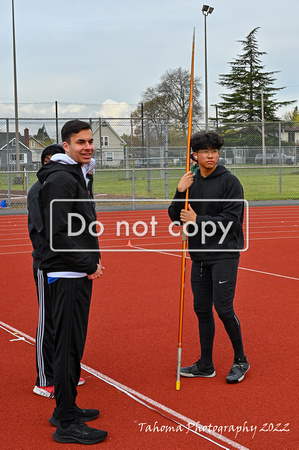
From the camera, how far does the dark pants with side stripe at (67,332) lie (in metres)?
3.85

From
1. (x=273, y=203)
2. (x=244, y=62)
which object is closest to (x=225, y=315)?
(x=273, y=203)

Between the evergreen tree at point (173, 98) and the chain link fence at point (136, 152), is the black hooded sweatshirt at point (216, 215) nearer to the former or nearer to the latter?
the chain link fence at point (136, 152)

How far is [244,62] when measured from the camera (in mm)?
67062

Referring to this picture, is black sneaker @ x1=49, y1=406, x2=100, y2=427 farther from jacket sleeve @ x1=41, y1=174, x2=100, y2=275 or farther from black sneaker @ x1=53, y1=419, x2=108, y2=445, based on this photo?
jacket sleeve @ x1=41, y1=174, x2=100, y2=275

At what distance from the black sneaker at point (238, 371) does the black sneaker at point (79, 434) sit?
1.37 m

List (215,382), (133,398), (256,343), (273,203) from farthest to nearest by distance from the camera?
(273,203) → (256,343) → (215,382) → (133,398)

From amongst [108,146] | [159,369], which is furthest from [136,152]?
[159,369]

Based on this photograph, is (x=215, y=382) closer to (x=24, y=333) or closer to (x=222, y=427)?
(x=222, y=427)

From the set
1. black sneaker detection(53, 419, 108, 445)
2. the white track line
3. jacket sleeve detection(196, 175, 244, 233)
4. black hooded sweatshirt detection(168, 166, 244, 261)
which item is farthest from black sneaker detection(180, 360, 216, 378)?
black sneaker detection(53, 419, 108, 445)

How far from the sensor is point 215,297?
490 centimetres

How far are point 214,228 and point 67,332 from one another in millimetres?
1522

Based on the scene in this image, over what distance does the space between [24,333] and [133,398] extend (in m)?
2.15

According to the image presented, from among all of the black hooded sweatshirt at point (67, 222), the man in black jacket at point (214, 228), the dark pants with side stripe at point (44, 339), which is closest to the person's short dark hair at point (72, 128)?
the black hooded sweatshirt at point (67, 222)

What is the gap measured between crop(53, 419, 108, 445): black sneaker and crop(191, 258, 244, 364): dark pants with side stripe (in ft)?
4.83
